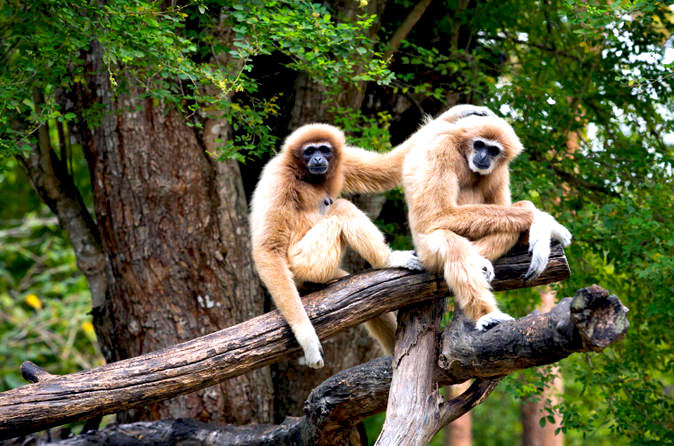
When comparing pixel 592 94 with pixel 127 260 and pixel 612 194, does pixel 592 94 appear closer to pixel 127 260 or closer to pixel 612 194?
pixel 612 194

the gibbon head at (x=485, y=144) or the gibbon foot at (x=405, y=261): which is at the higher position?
the gibbon head at (x=485, y=144)

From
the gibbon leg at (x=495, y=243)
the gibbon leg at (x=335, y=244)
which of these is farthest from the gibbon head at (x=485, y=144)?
the gibbon leg at (x=335, y=244)

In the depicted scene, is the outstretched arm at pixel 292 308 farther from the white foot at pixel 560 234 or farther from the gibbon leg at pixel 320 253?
the white foot at pixel 560 234

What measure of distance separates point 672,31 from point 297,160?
3.84 m

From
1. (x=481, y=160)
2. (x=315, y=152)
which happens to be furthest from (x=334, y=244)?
(x=481, y=160)

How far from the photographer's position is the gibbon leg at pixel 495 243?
4820mm

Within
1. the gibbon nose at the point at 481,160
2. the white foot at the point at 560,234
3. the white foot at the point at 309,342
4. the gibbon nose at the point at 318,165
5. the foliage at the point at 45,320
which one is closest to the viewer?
the white foot at the point at 560,234

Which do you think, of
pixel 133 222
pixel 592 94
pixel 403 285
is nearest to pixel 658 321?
pixel 592 94

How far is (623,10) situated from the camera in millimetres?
5613

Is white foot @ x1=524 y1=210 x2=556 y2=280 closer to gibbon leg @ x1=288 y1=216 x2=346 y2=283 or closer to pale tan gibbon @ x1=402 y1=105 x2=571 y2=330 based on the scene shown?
pale tan gibbon @ x1=402 y1=105 x2=571 y2=330

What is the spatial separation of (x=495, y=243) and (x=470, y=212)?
0.29 m

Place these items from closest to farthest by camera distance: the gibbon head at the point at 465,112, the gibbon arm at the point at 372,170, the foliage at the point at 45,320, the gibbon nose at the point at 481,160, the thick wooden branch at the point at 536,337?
the thick wooden branch at the point at 536,337
the gibbon nose at the point at 481,160
the gibbon head at the point at 465,112
the gibbon arm at the point at 372,170
the foliage at the point at 45,320

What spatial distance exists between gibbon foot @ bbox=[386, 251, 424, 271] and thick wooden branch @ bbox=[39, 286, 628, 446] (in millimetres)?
463

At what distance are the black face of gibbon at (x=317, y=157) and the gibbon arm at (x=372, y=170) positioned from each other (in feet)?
0.96
